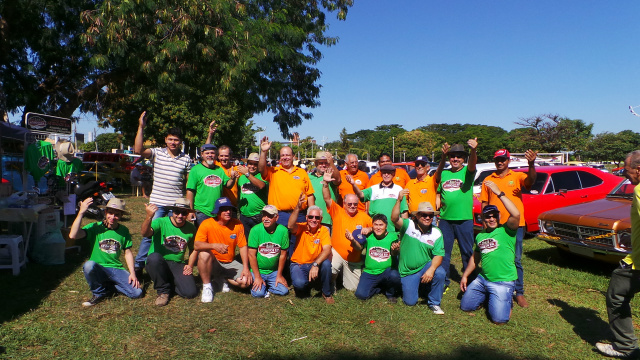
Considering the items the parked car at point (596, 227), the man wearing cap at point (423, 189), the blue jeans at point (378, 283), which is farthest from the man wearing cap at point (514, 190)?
the parked car at point (596, 227)

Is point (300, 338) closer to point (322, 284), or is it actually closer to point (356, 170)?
point (322, 284)

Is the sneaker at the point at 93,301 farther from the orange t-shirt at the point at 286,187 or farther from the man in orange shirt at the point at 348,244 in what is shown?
the man in orange shirt at the point at 348,244

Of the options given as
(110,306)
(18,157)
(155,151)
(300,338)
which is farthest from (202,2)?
(300,338)

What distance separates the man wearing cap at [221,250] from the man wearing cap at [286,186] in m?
0.59

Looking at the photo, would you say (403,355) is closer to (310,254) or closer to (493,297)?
(493,297)

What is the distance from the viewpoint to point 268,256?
5211mm

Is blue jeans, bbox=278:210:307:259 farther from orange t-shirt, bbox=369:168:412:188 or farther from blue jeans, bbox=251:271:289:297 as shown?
orange t-shirt, bbox=369:168:412:188

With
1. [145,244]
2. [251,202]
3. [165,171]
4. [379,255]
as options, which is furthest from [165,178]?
[379,255]

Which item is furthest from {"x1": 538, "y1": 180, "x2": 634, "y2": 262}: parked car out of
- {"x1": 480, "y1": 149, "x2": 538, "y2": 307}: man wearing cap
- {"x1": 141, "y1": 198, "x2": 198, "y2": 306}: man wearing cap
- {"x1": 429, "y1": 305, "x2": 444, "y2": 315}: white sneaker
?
{"x1": 141, "y1": 198, "x2": 198, "y2": 306}: man wearing cap

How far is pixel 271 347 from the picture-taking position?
151 inches

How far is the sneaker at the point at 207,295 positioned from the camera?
16.3ft

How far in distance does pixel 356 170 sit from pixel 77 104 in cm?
1126

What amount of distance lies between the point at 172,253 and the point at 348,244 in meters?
2.17

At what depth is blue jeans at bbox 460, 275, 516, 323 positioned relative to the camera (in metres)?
4.48
